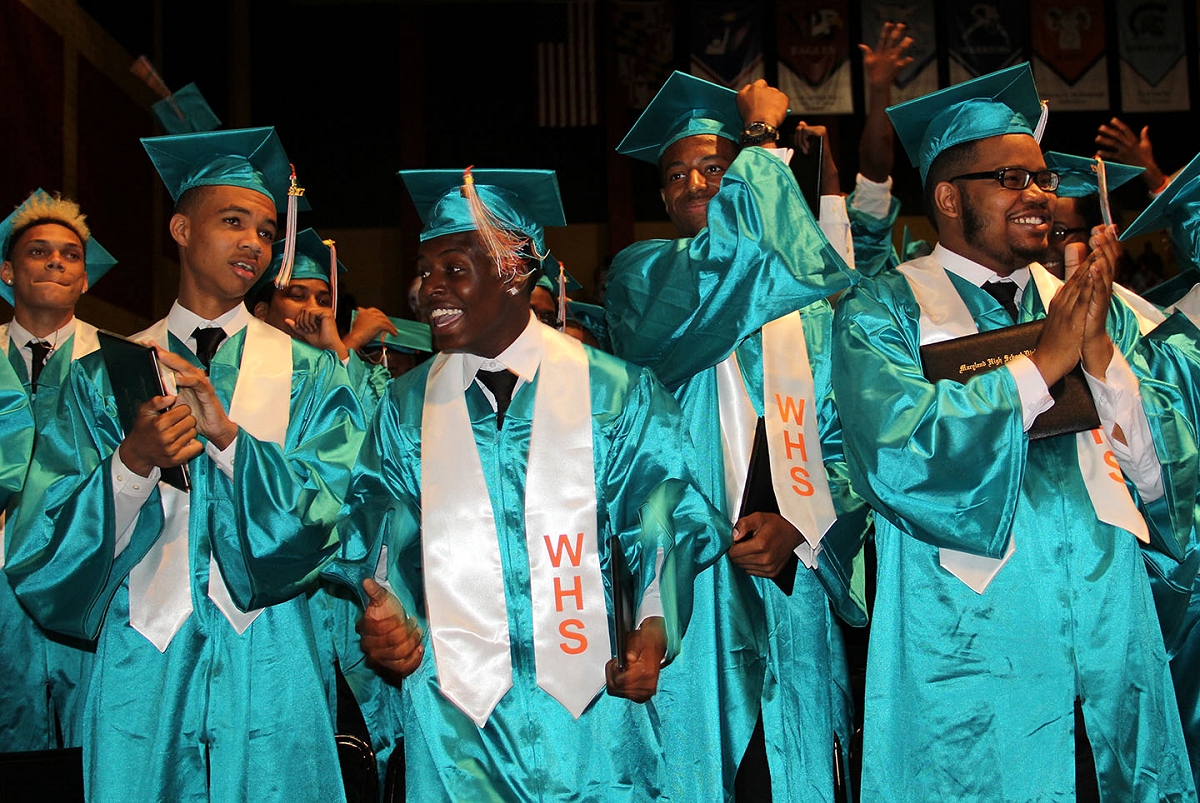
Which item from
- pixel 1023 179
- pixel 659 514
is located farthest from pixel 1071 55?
pixel 659 514

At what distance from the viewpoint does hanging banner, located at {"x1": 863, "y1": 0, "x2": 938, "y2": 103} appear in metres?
11.5

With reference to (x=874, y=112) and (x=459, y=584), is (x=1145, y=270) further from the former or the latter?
(x=459, y=584)

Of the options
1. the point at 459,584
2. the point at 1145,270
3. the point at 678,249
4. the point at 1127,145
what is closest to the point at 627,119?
the point at 1145,270

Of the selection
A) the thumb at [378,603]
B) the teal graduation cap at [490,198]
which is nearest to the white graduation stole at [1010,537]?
the teal graduation cap at [490,198]

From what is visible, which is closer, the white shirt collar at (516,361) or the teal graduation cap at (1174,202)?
the white shirt collar at (516,361)

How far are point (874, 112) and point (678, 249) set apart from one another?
3.43 ft

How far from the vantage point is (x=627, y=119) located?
467 inches

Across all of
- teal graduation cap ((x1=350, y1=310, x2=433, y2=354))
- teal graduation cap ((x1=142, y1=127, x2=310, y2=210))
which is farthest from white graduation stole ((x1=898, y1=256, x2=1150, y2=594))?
teal graduation cap ((x1=350, y1=310, x2=433, y2=354))

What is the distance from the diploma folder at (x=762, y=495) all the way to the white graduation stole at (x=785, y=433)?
0.05 feet

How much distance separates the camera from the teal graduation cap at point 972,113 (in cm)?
304

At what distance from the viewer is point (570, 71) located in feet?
37.7

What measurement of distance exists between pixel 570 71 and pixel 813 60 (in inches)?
94.5

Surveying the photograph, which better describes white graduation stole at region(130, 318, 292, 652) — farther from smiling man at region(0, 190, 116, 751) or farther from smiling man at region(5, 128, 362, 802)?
smiling man at region(0, 190, 116, 751)

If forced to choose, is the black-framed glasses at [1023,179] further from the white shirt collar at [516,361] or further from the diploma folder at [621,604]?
the diploma folder at [621,604]
